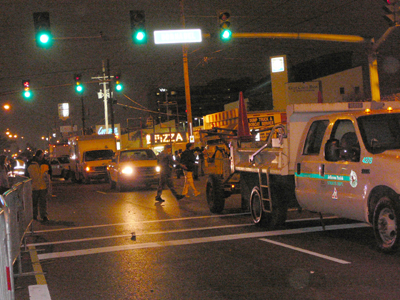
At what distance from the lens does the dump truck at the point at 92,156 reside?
2927 centimetres

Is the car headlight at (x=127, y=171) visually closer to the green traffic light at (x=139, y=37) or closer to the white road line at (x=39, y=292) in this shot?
the green traffic light at (x=139, y=37)

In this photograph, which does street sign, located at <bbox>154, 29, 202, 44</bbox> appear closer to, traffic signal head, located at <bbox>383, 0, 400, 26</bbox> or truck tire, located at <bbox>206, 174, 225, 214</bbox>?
truck tire, located at <bbox>206, 174, 225, 214</bbox>

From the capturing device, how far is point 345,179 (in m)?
8.12

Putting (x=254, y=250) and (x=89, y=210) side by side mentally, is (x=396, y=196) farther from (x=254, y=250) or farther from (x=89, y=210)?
(x=89, y=210)

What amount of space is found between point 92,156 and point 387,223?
24.6 metres

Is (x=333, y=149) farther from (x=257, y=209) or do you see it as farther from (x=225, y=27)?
(x=225, y=27)

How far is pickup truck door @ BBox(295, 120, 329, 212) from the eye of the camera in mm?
8805

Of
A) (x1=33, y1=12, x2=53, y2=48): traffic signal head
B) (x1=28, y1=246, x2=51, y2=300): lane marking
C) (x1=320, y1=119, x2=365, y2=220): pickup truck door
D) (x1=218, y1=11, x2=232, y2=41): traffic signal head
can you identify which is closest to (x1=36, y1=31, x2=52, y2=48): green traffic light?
(x1=33, y1=12, x2=53, y2=48): traffic signal head

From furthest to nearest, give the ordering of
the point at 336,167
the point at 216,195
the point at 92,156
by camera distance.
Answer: the point at 92,156 → the point at 216,195 → the point at 336,167

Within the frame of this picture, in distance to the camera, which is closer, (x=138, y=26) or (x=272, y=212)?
(x=272, y=212)

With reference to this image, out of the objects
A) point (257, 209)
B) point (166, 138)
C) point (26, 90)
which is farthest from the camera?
point (166, 138)

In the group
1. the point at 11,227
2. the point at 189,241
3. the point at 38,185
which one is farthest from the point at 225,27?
the point at 11,227

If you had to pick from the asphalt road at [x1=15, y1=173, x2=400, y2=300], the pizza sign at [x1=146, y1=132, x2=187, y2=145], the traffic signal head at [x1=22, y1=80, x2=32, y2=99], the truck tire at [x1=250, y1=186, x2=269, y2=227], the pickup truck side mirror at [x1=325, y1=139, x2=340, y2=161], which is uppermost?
the traffic signal head at [x1=22, y1=80, x2=32, y2=99]

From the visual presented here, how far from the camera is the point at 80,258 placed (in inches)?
332
